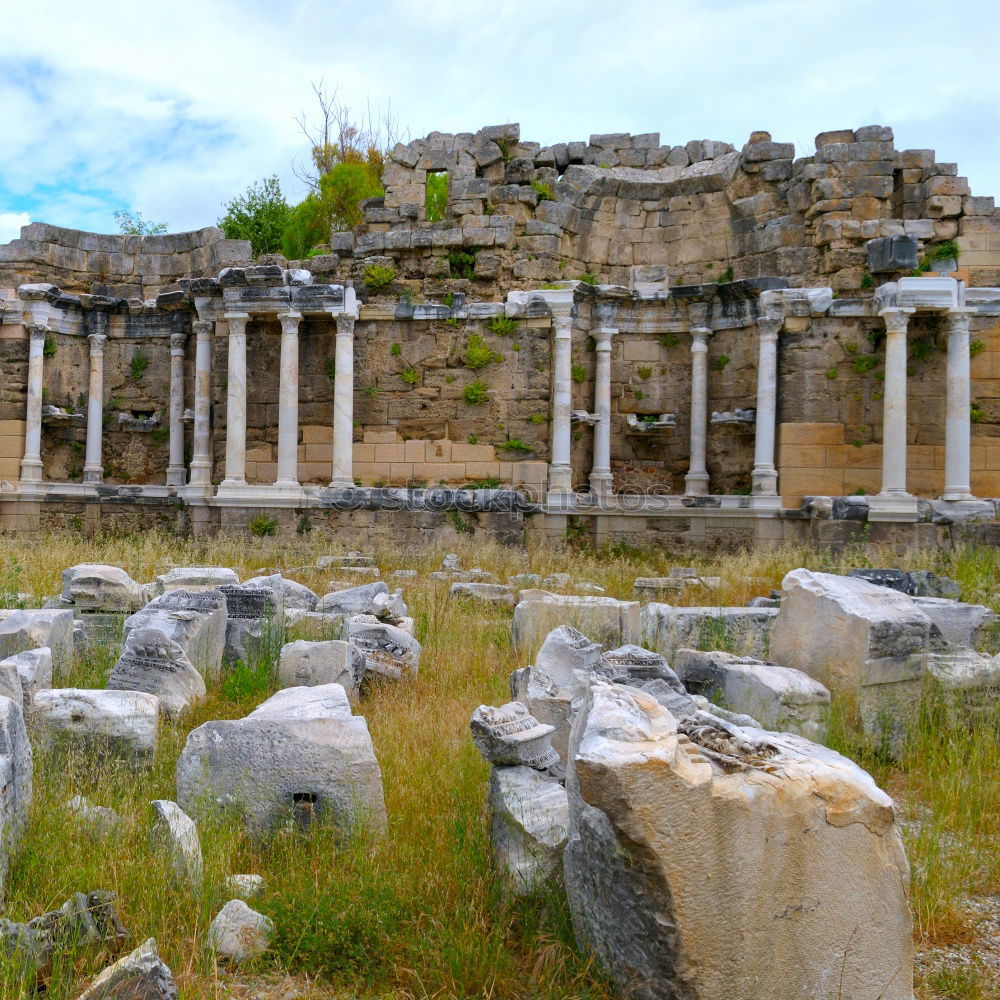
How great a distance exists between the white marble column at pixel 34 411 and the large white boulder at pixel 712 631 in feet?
42.4

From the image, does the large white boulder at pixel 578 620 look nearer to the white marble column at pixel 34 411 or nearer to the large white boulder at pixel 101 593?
the large white boulder at pixel 101 593

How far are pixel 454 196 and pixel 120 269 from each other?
6.87 m

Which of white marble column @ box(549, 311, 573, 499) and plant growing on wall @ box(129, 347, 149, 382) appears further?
plant growing on wall @ box(129, 347, 149, 382)

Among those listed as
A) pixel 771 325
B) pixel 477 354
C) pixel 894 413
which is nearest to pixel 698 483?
pixel 771 325

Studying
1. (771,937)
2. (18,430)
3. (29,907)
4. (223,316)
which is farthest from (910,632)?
(18,430)

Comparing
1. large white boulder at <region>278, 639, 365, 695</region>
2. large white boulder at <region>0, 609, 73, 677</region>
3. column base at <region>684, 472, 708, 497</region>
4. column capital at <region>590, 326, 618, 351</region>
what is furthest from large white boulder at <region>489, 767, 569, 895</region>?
column capital at <region>590, 326, 618, 351</region>

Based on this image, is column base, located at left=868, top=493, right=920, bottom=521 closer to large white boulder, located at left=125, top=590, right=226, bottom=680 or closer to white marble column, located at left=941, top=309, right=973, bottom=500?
white marble column, located at left=941, top=309, right=973, bottom=500

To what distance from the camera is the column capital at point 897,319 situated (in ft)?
43.9

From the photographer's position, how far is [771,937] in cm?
254

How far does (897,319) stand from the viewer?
44.0ft

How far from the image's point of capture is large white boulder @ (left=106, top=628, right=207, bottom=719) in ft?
17.5

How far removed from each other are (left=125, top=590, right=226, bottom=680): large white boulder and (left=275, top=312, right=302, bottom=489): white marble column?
790cm

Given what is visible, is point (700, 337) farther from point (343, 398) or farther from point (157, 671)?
point (157, 671)

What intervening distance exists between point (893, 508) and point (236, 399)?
1017 cm
